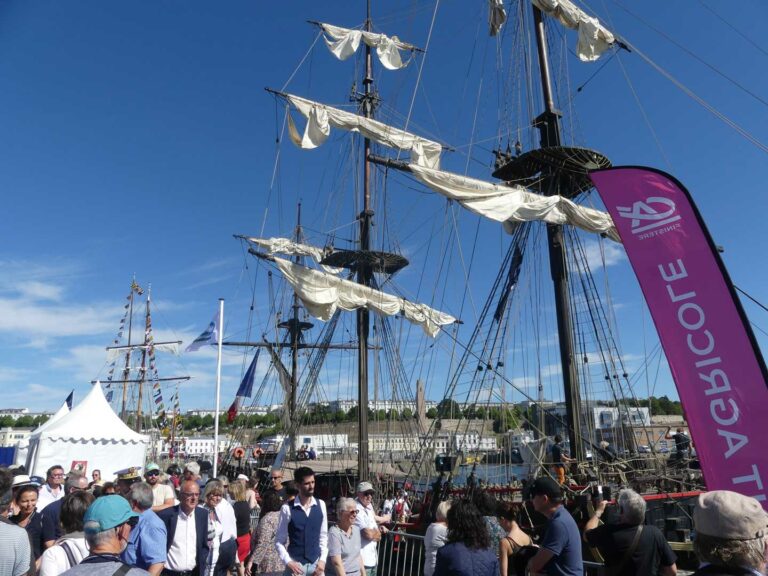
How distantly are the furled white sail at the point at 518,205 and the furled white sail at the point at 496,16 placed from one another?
6800mm

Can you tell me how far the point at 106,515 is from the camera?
2693 millimetres

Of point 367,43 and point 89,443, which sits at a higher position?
point 367,43

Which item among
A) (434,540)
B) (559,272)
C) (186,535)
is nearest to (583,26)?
(559,272)

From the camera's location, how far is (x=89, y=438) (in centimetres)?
1667

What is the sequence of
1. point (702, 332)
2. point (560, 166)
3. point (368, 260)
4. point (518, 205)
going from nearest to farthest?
point (702, 332), point (518, 205), point (560, 166), point (368, 260)


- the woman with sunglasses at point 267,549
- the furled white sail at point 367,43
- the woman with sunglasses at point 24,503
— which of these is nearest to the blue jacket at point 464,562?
the woman with sunglasses at point 267,549

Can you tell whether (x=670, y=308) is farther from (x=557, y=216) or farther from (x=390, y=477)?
(x=390, y=477)

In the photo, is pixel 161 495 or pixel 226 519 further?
pixel 161 495

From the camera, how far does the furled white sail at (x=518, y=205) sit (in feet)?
49.0

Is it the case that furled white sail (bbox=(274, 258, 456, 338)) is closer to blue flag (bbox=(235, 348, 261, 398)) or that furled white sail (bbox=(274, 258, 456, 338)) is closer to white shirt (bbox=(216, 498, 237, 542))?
blue flag (bbox=(235, 348, 261, 398))

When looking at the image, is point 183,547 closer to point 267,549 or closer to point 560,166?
point 267,549

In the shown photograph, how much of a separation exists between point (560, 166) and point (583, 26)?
5215 millimetres

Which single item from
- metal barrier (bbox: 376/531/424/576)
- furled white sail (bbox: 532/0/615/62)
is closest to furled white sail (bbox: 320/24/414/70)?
furled white sail (bbox: 532/0/615/62)

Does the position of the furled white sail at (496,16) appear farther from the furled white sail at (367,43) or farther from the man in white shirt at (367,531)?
the man in white shirt at (367,531)
